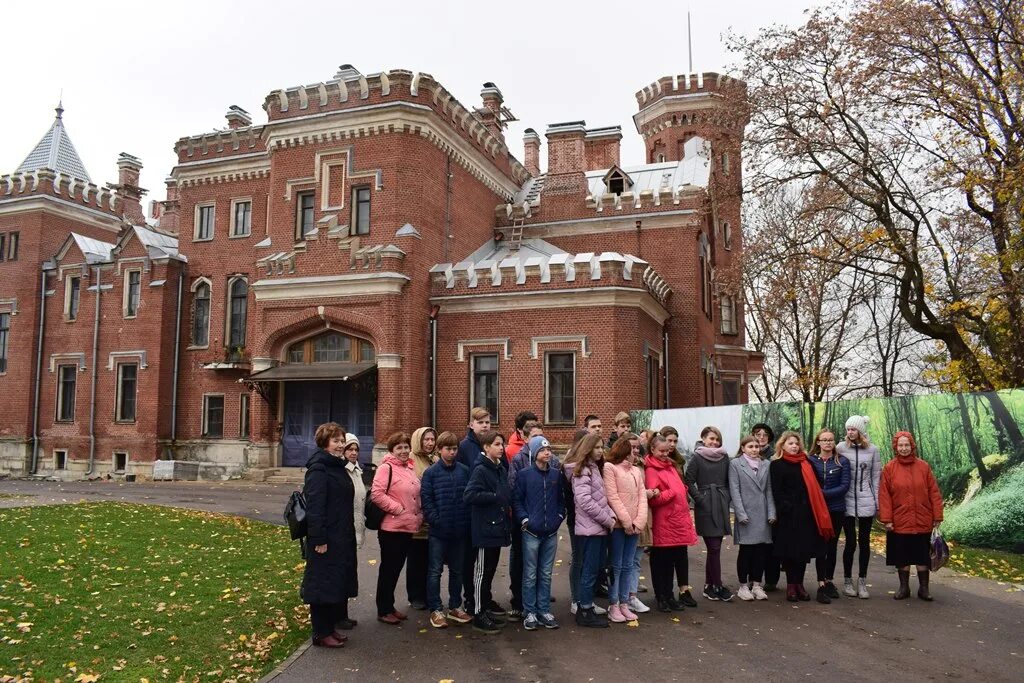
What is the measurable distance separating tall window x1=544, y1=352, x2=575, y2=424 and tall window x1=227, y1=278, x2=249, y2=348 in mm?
10933

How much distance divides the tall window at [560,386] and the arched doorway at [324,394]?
4686 mm

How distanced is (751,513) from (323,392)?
1639cm

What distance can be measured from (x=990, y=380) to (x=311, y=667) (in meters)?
16.1

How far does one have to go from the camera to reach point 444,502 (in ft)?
25.0

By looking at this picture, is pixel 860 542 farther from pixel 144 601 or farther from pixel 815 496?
pixel 144 601

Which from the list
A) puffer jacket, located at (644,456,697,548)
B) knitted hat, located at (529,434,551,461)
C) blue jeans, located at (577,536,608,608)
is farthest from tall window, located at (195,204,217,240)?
blue jeans, located at (577,536,608,608)

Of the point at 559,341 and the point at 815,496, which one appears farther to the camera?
the point at 559,341

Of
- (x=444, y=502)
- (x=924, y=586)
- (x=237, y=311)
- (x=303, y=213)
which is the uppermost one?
(x=303, y=213)

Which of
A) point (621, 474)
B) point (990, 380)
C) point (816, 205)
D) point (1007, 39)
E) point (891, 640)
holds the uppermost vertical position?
point (1007, 39)

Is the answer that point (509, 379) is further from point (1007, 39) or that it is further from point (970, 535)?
point (1007, 39)

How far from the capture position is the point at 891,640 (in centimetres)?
722

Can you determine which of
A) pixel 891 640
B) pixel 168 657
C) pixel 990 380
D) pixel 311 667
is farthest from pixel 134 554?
pixel 990 380

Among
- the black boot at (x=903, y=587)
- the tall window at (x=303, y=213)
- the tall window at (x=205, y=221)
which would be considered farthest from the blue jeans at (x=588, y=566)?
the tall window at (x=205, y=221)

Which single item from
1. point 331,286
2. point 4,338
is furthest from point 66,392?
point 331,286
